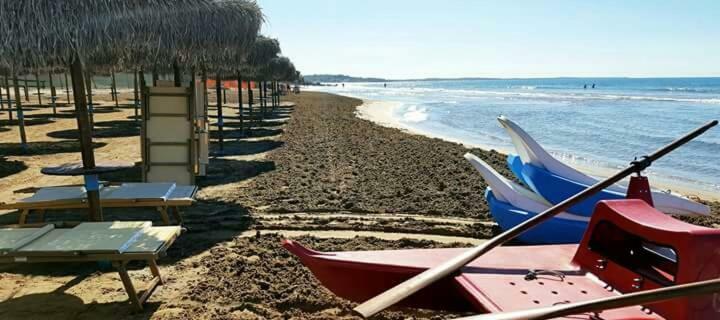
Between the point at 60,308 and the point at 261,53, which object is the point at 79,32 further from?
the point at 261,53

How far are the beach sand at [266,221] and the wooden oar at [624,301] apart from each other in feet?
4.68

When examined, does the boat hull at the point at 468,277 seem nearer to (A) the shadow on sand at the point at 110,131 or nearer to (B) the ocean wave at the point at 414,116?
(A) the shadow on sand at the point at 110,131

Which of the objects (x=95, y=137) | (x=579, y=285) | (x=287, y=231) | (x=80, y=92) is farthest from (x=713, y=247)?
(x=95, y=137)

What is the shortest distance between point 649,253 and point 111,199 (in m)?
4.64

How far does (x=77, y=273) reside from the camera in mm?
4008

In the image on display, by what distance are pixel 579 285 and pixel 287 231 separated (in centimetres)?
335

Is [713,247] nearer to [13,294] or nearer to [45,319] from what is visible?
[45,319]

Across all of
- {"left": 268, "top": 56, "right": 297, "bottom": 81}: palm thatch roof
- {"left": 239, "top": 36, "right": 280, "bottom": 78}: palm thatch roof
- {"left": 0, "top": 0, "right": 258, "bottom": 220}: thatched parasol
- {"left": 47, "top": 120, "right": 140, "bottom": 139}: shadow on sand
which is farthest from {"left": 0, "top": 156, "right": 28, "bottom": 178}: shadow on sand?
{"left": 268, "top": 56, "right": 297, "bottom": 81}: palm thatch roof

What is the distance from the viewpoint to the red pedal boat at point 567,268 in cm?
244

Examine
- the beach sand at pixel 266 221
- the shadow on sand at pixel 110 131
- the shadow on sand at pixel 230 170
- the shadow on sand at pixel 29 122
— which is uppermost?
the shadow on sand at pixel 29 122

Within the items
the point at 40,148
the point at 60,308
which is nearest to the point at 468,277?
the point at 60,308

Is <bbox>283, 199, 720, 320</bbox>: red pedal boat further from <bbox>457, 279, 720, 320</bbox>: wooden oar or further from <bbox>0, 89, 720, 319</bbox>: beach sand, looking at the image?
<bbox>0, 89, 720, 319</bbox>: beach sand

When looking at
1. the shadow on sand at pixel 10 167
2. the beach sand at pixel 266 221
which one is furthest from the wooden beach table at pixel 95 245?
the shadow on sand at pixel 10 167

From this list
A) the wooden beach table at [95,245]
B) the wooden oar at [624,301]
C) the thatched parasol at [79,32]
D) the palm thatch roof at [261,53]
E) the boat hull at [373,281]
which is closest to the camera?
the wooden oar at [624,301]
